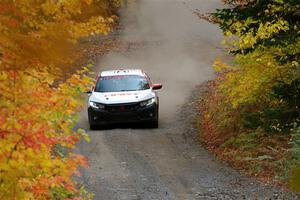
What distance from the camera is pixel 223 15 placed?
12711mm

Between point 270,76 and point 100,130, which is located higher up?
point 270,76

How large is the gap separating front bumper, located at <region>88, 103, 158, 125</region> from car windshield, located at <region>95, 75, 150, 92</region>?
0.97 meters

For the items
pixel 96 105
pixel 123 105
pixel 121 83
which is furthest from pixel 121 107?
pixel 121 83

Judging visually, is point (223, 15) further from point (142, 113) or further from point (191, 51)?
point (191, 51)

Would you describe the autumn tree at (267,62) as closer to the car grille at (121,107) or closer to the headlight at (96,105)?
the car grille at (121,107)

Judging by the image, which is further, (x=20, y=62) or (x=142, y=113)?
(x=142, y=113)

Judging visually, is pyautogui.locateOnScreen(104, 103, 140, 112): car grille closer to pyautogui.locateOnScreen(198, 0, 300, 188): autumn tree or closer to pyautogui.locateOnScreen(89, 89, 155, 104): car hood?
pyautogui.locateOnScreen(89, 89, 155, 104): car hood

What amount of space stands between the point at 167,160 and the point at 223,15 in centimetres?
376

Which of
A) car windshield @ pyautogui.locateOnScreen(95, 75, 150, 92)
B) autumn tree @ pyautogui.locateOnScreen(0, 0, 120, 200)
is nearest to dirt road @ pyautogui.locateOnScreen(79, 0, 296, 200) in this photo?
car windshield @ pyautogui.locateOnScreen(95, 75, 150, 92)

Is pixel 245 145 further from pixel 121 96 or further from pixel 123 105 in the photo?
pixel 121 96

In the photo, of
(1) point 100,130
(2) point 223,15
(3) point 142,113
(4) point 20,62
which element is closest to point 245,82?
(2) point 223,15

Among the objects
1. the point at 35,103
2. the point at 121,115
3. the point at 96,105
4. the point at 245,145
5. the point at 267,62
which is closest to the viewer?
the point at 35,103

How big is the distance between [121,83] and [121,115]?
1.47 m

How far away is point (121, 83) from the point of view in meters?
18.5
